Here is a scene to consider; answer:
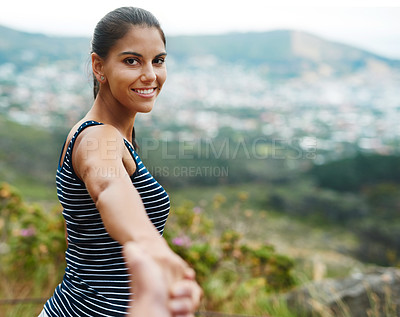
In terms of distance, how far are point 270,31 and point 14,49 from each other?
16494mm

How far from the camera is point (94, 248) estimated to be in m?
1.37

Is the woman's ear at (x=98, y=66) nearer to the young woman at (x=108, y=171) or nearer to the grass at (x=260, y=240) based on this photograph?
the young woman at (x=108, y=171)

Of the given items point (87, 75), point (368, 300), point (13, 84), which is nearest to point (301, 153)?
point (13, 84)

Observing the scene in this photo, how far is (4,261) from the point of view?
152 inches

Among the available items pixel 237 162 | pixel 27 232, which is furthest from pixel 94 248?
pixel 237 162

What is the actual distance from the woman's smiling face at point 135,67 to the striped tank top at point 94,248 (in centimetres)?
18

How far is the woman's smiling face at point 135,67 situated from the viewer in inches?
55.7

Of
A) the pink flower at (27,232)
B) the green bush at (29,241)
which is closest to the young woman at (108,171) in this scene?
the green bush at (29,241)

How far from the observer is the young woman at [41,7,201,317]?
1172mm

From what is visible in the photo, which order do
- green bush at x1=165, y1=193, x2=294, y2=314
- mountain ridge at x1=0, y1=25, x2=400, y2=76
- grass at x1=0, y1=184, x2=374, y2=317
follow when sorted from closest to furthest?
grass at x1=0, y1=184, x2=374, y2=317 → green bush at x1=165, y1=193, x2=294, y2=314 → mountain ridge at x1=0, y1=25, x2=400, y2=76

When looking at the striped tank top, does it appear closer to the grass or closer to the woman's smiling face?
the woman's smiling face

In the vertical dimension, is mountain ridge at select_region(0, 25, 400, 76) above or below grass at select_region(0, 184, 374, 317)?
above

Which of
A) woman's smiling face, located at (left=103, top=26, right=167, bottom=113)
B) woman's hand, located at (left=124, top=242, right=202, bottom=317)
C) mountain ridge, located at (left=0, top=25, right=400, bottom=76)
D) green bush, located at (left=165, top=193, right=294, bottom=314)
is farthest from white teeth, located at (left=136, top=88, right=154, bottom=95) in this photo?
mountain ridge, located at (left=0, top=25, right=400, bottom=76)

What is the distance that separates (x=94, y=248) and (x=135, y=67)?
0.60 meters
